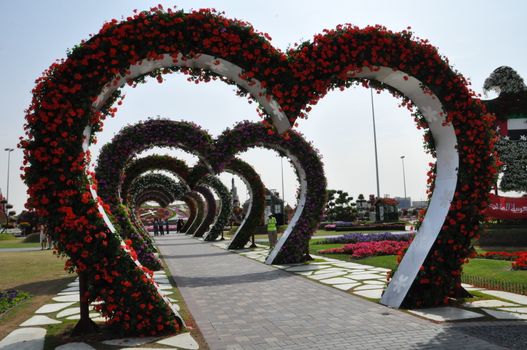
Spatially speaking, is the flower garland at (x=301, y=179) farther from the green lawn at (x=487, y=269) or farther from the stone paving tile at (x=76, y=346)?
the stone paving tile at (x=76, y=346)

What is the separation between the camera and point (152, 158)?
17.6m

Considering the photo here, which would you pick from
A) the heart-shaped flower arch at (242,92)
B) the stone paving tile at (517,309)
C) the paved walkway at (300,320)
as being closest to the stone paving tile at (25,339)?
the heart-shaped flower arch at (242,92)

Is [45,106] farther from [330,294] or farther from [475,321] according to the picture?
[475,321]

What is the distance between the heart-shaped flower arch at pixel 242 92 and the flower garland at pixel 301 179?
6.18 m

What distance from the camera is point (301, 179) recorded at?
1387cm

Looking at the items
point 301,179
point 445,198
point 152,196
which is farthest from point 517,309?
point 152,196

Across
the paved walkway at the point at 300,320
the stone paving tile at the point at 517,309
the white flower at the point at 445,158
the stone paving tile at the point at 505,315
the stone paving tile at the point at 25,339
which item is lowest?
the stone paving tile at the point at 25,339

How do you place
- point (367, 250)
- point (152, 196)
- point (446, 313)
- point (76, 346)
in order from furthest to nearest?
point (152, 196)
point (367, 250)
point (446, 313)
point (76, 346)

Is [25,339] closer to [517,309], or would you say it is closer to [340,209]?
[517,309]

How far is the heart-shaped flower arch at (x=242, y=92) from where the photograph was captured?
5.55 metres

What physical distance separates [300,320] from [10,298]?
597 centimetres

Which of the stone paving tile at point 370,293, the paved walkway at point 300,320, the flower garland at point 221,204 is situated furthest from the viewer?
the flower garland at point 221,204

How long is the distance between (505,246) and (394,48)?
13659 mm

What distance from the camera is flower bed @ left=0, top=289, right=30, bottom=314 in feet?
25.5
